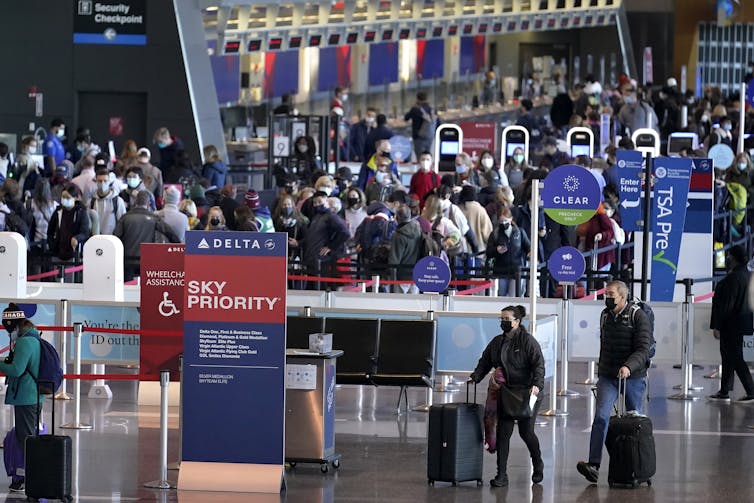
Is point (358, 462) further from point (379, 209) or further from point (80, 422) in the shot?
point (379, 209)

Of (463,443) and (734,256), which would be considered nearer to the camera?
(463,443)

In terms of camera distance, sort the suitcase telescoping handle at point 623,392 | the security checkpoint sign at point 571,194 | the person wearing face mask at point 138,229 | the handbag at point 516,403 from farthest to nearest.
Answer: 1. the person wearing face mask at point 138,229
2. the security checkpoint sign at point 571,194
3. the suitcase telescoping handle at point 623,392
4. the handbag at point 516,403

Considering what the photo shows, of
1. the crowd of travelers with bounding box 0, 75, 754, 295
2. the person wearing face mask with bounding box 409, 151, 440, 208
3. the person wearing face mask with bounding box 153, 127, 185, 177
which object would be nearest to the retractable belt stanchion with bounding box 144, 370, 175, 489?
the crowd of travelers with bounding box 0, 75, 754, 295

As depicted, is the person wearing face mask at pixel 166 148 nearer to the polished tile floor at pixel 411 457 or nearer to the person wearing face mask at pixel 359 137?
the person wearing face mask at pixel 359 137

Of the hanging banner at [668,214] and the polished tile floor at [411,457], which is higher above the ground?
the hanging banner at [668,214]

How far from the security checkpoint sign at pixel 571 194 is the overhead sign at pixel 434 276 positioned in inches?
87.9

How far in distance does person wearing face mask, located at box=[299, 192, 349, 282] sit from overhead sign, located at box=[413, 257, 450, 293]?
207cm

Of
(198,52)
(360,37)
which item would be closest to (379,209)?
(198,52)

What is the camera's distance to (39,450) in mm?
11469

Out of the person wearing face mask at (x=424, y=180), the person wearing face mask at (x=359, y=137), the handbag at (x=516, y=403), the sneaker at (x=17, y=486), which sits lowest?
the sneaker at (x=17, y=486)

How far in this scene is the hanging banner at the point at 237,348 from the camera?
11.9 metres

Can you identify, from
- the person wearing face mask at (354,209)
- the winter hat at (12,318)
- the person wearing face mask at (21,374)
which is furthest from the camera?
the person wearing face mask at (354,209)

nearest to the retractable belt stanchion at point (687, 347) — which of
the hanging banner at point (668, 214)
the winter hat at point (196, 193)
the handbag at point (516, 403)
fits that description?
the hanging banner at point (668, 214)

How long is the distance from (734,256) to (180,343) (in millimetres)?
5542
